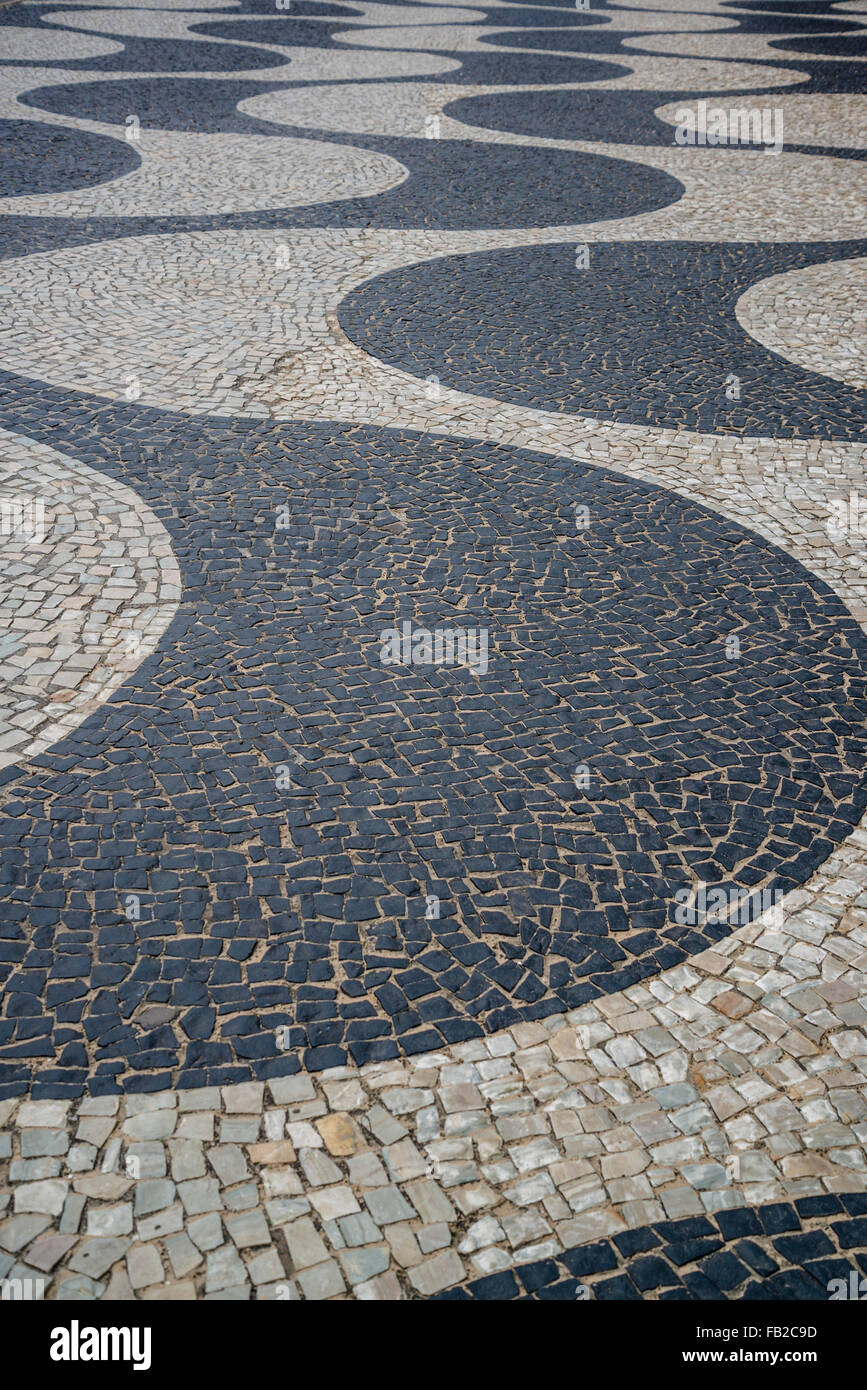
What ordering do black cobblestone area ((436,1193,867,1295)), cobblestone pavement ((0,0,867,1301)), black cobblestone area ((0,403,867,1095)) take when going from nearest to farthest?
black cobblestone area ((436,1193,867,1295))
cobblestone pavement ((0,0,867,1301))
black cobblestone area ((0,403,867,1095))

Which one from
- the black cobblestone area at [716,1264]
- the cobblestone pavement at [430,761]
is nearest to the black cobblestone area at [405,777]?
the cobblestone pavement at [430,761]

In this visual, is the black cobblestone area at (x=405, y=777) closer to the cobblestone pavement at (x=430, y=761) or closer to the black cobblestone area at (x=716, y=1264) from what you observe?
the cobblestone pavement at (x=430, y=761)

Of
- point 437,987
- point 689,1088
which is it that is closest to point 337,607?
point 437,987

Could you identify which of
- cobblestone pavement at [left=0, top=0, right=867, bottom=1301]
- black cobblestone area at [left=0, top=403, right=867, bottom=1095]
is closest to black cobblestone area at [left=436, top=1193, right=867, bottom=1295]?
cobblestone pavement at [left=0, top=0, right=867, bottom=1301]

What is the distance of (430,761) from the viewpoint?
196 inches

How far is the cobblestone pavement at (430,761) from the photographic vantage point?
3.40 metres

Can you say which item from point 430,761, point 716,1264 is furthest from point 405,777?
point 716,1264

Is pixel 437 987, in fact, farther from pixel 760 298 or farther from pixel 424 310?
pixel 760 298

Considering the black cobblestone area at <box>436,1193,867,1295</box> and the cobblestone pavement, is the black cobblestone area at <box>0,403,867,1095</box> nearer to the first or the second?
the cobblestone pavement

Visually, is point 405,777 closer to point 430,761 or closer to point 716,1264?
point 430,761

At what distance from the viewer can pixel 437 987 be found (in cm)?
402

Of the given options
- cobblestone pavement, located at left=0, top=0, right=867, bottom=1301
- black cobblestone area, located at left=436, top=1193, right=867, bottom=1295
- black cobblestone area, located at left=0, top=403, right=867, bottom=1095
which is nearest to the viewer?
black cobblestone area, located at left=436, top=1193, right=867, bottom=1295

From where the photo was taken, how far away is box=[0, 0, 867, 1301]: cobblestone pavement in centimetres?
340

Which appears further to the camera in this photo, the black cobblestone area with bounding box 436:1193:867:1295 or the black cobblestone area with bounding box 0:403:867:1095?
the black cobblestone area with bounding box 0:403:867:1095
